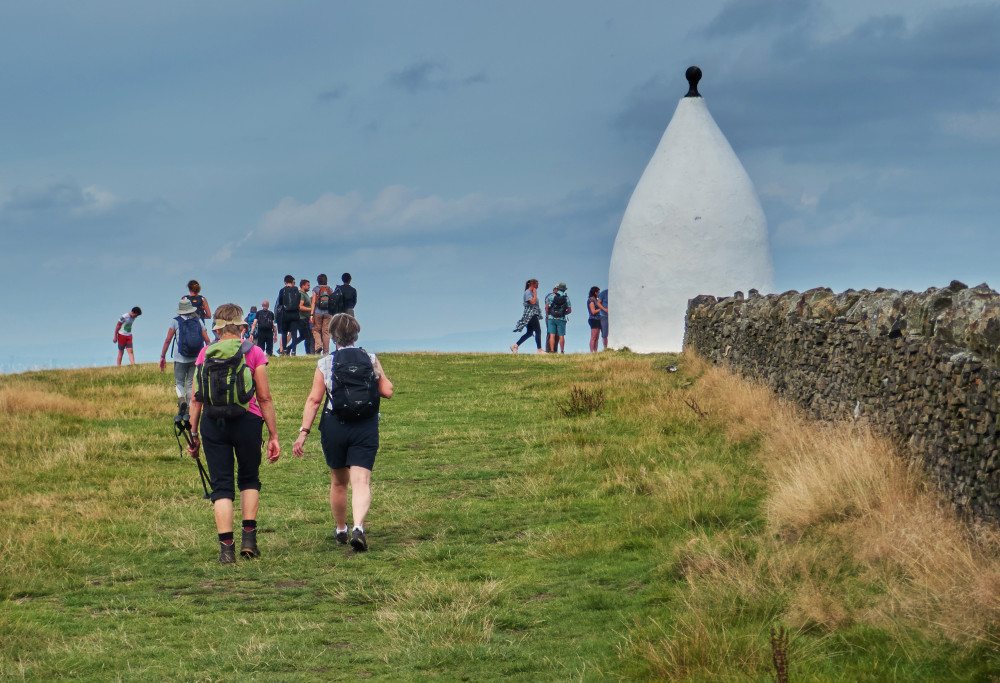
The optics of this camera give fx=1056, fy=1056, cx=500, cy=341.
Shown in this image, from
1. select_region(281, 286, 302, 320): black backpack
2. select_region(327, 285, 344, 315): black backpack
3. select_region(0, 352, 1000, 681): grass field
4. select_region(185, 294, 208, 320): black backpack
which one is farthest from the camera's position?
select_region(281, 286, 302, 320): black backpack

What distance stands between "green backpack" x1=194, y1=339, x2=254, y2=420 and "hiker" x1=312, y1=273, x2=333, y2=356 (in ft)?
55.8

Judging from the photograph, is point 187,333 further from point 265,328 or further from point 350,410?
point 265,328

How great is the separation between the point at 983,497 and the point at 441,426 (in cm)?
942

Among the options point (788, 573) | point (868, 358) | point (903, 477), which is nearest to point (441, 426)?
point (868, 358)

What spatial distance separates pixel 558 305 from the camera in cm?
2748

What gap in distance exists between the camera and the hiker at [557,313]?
89.2 feet

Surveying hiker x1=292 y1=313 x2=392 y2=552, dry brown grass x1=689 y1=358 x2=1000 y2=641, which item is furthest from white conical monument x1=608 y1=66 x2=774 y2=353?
hiker x1=292 y1=313 x2=392 y2=552

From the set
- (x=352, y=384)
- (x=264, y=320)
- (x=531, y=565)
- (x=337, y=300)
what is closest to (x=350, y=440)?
(x=352, y=384)

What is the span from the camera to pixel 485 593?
22.4 feet

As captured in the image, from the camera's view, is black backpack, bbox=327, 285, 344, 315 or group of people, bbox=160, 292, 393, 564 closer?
group of people, bbox=160, 292, 393, 564

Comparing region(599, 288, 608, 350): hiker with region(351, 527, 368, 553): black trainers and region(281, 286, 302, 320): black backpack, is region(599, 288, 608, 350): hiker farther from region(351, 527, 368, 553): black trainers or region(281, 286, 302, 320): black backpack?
region(351, 527, 368, 553): black trainers

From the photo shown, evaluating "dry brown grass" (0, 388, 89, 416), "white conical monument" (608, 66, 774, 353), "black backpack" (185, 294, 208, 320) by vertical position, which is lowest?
"dry brown grass" (0, 388, 89, 416)

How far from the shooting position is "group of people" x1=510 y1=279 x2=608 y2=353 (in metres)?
27.5

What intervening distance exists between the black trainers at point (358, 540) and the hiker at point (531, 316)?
1980 cm
